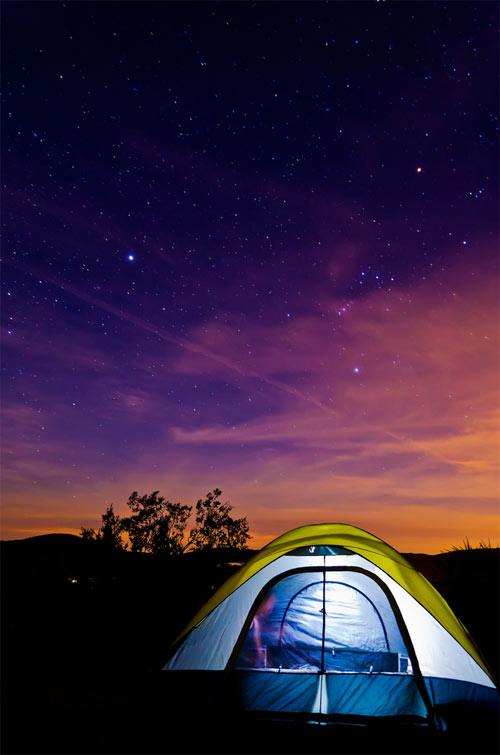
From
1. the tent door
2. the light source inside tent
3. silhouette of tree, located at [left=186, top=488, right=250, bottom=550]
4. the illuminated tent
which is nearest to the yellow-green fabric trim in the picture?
the illuminated tent

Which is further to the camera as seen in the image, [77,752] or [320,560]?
[320,560]

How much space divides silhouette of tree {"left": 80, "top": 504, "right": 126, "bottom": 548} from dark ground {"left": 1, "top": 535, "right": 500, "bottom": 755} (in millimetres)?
1875

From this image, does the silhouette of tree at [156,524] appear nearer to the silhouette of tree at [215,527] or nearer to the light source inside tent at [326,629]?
the silhouette of tree at [215,527]

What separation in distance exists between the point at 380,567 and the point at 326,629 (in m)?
1.60

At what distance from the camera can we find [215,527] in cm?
1786

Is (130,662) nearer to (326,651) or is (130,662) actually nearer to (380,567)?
(326,651)

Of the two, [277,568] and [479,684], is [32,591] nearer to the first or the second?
[277,568]

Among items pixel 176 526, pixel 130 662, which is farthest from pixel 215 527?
pixel 130 662

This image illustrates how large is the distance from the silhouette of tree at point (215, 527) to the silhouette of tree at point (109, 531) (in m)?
2.85

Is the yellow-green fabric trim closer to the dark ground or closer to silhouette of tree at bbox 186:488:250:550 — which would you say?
the dark ground

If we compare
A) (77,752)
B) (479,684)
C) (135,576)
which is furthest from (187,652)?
(135,576)

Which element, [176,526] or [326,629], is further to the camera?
[176,526]

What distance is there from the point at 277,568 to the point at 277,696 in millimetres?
1296

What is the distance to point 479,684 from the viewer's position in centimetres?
493
